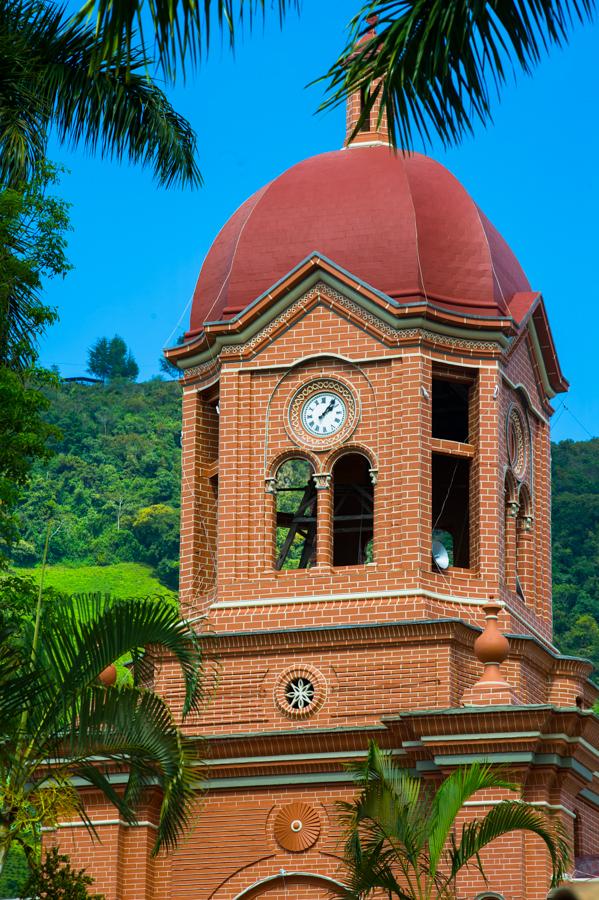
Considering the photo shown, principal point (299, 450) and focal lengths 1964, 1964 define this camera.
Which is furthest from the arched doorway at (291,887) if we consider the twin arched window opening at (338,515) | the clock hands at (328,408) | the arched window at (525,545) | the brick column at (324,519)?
the clock hands at (328,408)

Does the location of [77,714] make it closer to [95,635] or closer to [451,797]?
[95,635]

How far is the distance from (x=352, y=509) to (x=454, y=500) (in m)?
1.55

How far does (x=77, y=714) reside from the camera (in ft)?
52.4

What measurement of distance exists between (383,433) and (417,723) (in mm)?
4456

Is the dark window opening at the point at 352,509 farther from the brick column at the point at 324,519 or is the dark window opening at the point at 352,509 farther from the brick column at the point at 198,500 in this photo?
the brick column at the point at 198,500

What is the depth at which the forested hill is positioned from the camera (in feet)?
255

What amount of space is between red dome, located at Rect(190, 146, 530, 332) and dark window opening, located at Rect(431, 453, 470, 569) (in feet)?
8.37

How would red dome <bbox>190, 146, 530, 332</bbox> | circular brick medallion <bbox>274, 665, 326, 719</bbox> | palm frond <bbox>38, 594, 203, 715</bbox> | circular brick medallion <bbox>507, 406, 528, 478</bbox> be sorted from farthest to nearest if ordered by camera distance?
circular brick medallion <bbox>507, 406, 528, 478</bbox>, red dome <bbox>190, 146, 530, 332</bbox>, circular brick medallion <bbox>274, 665, 326, 719</bbox>, palm frond <bbox>38, 594, 203, 715</bbox>

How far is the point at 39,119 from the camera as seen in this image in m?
20.0

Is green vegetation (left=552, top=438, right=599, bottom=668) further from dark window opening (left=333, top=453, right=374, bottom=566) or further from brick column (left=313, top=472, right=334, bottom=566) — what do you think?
brick column (left=313, top=472, right=334, bottom=566)

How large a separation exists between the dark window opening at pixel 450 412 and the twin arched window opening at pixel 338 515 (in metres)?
1.56

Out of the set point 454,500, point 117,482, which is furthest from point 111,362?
point 454,500

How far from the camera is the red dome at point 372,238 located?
1067 inches

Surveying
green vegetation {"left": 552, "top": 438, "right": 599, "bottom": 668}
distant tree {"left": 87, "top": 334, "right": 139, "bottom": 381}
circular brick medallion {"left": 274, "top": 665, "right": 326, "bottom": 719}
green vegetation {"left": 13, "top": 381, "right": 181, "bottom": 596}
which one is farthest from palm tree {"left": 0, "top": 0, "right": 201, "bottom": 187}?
distant tree {"left": 87, "top": 334, "right": 139, "bottom": 381}
